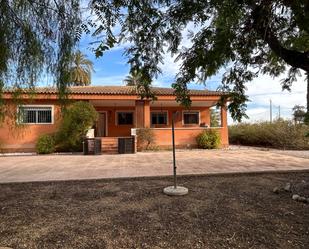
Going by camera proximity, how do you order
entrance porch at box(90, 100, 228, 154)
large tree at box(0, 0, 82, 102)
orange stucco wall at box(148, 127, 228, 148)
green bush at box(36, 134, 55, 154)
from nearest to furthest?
large tree at box(0, 0, 82, 102) → green bush at box(36, 134, 55, 154) → orange stucco wall at box(148, 127, 228, 148) → entrance porch at box(90, 100, 228, 154)

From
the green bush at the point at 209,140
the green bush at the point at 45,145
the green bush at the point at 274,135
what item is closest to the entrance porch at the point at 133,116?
the green bush at the point at 209,140

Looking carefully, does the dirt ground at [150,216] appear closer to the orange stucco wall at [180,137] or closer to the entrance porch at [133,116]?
the orange stucco wall at [180,137]

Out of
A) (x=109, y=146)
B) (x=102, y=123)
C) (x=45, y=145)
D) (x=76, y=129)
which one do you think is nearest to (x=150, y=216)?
(x=76, y=129)

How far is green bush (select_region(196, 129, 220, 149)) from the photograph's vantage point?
18.4m

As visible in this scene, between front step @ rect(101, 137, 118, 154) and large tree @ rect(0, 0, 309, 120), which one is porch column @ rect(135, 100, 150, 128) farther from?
large tree @ rect(0, 0, 309, 120)

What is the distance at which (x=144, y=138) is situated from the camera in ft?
57.9

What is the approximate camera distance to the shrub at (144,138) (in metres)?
17.6

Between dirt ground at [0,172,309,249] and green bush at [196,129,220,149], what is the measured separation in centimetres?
1083

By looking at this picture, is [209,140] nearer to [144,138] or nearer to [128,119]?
[144,138]

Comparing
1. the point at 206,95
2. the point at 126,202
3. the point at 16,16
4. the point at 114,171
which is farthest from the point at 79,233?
the point at 206,95

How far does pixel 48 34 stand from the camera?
3.80m

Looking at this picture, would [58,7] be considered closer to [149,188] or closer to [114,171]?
[149,188]

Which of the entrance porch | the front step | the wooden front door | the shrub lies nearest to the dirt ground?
the front step

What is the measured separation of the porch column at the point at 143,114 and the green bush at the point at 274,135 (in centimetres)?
817
